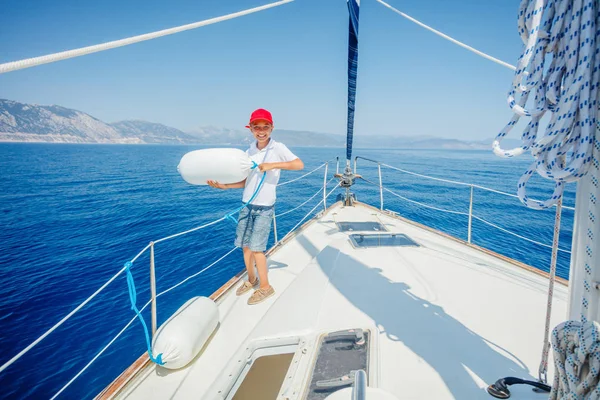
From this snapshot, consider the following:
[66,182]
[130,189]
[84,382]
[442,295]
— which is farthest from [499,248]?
[66,182]

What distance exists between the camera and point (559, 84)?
1057 millimetres

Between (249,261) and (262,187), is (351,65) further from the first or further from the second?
(249,261)

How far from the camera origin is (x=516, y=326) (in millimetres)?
1986

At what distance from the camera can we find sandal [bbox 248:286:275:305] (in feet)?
8.54

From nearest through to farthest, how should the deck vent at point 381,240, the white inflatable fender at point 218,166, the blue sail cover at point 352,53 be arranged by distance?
the white inflatable fender at point 218,166, the deck vent at point 381,240, the blue sail cover at point 352,53

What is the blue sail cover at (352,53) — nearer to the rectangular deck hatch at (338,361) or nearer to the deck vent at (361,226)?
the deck vent at (361,226)

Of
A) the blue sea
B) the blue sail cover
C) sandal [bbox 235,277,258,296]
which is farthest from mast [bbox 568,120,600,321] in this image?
the blue sea

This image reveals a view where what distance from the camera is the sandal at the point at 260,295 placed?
2.60 m

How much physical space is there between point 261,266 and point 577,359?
7.03ft

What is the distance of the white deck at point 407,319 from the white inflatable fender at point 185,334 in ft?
0.33

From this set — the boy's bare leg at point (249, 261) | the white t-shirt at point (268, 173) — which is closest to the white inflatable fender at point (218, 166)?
the white t-shirt at point (268, 173)

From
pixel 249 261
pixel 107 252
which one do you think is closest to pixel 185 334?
pixel 249 261

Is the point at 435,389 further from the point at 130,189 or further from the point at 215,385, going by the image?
the point at 130,189

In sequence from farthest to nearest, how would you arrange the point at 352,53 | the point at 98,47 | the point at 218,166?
1. the point at 352,53
2. the point at 218,166
3. the point at 98,47
